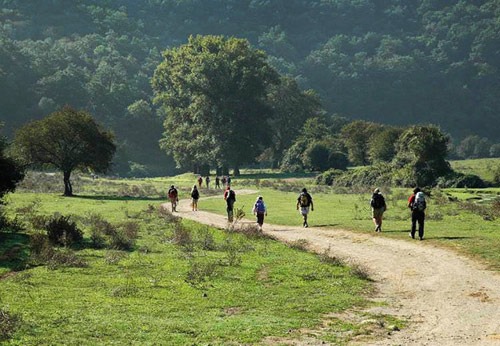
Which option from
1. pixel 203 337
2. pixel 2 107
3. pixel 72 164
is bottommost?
pixel 203 337

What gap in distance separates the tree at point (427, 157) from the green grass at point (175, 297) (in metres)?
Answer: 43.0

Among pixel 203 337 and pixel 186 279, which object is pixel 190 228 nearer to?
pixel 186 279

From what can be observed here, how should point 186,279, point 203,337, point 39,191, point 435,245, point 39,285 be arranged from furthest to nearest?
point 39,191, point 435,245, point 186,279, point 39,285, point 203,337

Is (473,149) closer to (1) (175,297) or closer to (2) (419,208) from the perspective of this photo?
(2) (419,208)

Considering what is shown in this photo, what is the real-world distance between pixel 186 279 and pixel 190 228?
1534 cm

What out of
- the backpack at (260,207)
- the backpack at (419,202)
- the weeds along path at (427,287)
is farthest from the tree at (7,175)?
the backpack at (419,202)

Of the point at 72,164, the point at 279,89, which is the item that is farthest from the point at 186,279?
the point at 279,89

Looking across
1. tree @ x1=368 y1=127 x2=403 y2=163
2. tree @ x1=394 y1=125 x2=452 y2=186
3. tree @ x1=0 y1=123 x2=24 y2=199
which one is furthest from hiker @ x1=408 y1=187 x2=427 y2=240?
tree @ x1=368 y1=127 x2=403 y2=163

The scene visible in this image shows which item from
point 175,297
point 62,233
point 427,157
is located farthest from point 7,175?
point 427,157

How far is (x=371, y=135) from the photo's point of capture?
336ft

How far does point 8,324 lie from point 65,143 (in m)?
51.1

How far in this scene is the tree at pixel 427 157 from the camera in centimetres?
6525

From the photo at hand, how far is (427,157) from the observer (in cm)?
6575

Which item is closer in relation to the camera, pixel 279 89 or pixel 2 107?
pixel 279 89
